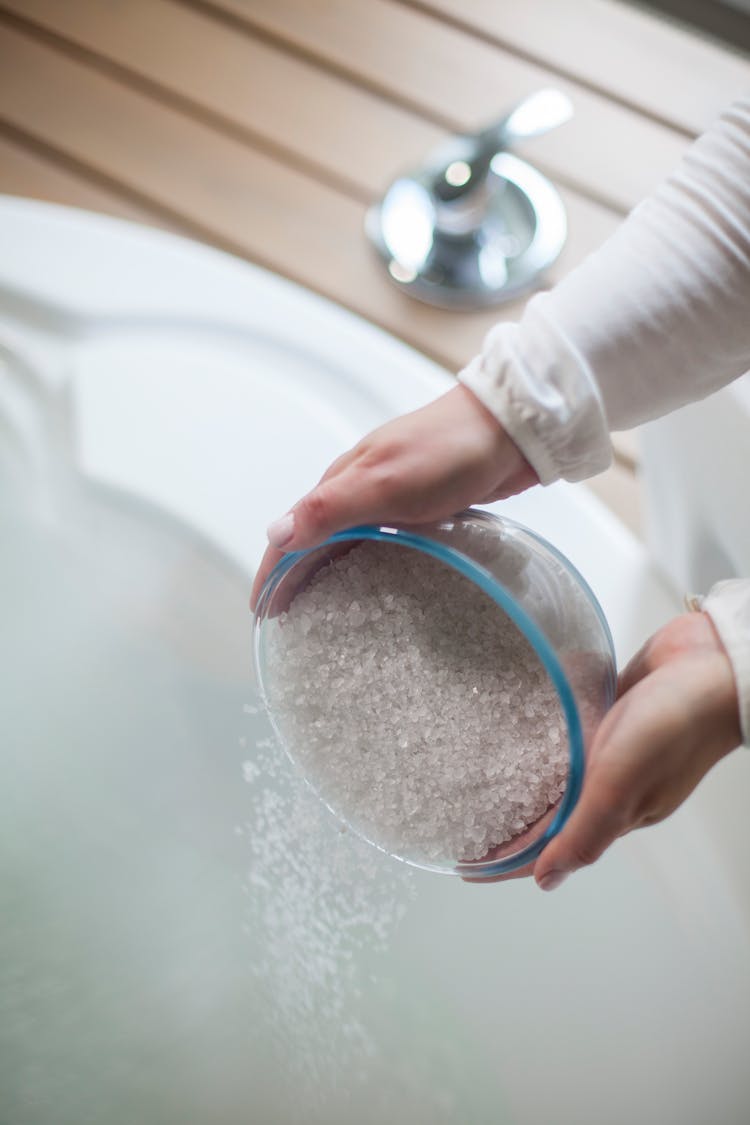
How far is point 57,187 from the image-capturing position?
3.30 feet

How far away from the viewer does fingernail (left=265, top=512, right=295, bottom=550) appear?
0.45 metres

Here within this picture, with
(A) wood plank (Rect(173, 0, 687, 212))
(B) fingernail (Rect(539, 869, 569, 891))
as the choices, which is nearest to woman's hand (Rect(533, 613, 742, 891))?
(B) fingernail (Rect(539, 869, 569, 891))

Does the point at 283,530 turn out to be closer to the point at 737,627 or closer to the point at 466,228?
the point at 737,627

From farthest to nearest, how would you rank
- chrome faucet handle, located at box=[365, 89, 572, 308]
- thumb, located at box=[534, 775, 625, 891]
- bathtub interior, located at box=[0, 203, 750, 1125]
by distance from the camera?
chrome faucet handle, located at box=[365, 89, 572, 308] → bathtub interior, located at box=[0, 203, 750, 1125] → thumb, located at box=[534, 775, 625, 891]

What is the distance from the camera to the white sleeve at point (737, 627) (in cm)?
43

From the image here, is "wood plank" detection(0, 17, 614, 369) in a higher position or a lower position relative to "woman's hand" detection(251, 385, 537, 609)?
higher

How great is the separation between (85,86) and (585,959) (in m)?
0.92

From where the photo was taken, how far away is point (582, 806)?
413 millimetres

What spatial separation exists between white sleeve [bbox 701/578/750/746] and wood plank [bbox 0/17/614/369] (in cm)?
51

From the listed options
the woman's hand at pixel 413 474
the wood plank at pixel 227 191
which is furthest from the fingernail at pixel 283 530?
the wood plank at pixel 227 191

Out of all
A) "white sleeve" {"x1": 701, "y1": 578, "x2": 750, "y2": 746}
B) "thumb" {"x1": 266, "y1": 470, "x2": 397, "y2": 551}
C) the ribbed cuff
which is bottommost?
"white sleeve" {"x1": 701, "y1": 578, "x2": 750, "y2": 746}

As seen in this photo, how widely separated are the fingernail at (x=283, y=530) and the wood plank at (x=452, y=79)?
0.67 meters

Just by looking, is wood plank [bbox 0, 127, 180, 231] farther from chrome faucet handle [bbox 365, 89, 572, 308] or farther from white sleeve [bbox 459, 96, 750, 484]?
white sleeve [bbox 459, 96, 750, 484]

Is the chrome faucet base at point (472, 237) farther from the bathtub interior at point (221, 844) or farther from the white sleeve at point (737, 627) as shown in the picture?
the white sleeve at point (737, 627)
